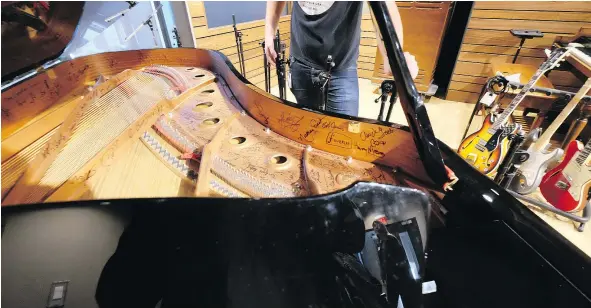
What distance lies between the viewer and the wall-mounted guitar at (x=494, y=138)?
110 inches

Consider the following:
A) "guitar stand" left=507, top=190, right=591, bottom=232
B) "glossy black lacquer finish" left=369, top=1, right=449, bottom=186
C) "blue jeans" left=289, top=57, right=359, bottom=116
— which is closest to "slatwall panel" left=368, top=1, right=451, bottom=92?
"blue jeans" left=289, top=57, right=359, bottom=116

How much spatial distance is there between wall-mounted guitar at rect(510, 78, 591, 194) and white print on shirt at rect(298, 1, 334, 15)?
7.34 ft

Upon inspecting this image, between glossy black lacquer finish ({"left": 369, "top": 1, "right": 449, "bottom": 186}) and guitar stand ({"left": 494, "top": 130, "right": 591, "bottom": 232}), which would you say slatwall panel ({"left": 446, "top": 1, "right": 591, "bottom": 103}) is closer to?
guitar stand ({"left": 494, "top": 130, "right": 591, "bottom": 232})

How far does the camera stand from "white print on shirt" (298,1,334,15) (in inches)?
77.9

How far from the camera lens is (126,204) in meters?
0.90

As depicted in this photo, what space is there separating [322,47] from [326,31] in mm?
128

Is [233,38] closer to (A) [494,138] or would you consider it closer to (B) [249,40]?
(B) [249,40]

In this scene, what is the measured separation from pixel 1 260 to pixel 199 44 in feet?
12.9

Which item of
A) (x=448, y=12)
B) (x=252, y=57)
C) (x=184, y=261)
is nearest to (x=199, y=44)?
(x=252, y=57)

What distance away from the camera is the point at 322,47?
2.19 m
